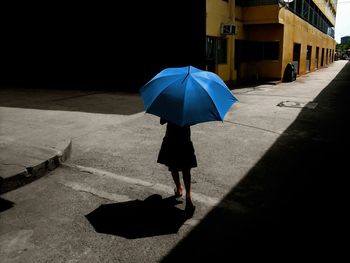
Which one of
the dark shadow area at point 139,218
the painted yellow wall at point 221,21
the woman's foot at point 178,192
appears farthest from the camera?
the painted yellow wall at point 221,21

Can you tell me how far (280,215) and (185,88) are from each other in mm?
1835

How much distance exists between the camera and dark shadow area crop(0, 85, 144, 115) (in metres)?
10.4

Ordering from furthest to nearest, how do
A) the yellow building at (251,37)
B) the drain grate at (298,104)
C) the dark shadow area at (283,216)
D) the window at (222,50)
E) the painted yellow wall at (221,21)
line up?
the window at (222,50) → the yellow building at (251,37) → the painted yellow wall at (221,21) → the drain grate at (298,104) → the dark shadow area at (283,216)

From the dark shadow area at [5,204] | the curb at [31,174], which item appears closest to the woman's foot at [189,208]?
the dark shadow area at [5,204]

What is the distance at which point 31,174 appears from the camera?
4.72m

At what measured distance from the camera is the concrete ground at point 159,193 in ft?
10.4

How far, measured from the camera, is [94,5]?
1488 cm

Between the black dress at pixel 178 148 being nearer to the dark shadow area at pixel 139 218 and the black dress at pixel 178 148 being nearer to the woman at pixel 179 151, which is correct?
the woman at pixel 179 151

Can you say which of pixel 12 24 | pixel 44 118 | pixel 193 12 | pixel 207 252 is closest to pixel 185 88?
pixel 207 252

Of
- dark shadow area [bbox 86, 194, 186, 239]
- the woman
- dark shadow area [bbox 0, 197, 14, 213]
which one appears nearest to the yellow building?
the woman

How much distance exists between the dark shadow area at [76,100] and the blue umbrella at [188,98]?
6.51m

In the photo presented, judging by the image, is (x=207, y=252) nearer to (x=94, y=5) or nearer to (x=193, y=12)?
(x=193, y=12)

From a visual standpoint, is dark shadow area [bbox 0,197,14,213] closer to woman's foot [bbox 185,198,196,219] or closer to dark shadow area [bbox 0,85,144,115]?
woman's foot [bbox 185,198,196,219]

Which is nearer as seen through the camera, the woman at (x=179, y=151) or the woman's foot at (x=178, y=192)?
the woman at (x=179, y=151)
